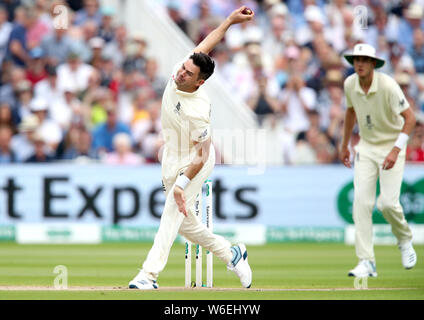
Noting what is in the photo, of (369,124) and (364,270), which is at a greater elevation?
(369,124)

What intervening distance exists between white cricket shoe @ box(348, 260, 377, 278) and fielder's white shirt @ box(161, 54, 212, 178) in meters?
2.34

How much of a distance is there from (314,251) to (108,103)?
174 inches

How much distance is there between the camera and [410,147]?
15.3 m

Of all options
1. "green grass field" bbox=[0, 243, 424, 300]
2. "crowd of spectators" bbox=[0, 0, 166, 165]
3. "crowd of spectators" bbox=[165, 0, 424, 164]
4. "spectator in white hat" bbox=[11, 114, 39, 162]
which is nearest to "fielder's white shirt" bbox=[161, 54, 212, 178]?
"green grass field" bbox=[0, 243, 424, 300]

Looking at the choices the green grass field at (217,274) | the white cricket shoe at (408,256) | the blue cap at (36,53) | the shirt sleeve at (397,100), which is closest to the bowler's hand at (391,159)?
the shirt sleeve at (397,100)

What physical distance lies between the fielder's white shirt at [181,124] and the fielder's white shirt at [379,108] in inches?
91.5

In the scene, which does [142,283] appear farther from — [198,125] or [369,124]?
[369,124]

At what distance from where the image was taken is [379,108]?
971 cm

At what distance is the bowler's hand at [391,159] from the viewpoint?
930 cm

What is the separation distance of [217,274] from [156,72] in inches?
269

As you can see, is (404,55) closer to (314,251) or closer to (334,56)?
(334,56)

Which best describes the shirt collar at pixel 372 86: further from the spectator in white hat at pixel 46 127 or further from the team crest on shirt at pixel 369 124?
the spectator in white hat at pixel 46 127

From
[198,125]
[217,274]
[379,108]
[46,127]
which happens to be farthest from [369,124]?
[46,127]

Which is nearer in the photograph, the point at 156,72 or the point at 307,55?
the point at 156,72
